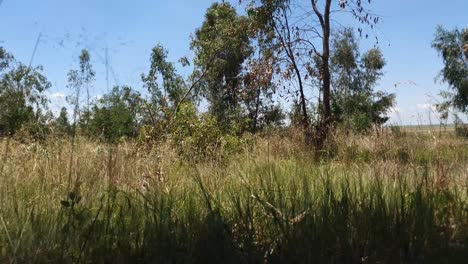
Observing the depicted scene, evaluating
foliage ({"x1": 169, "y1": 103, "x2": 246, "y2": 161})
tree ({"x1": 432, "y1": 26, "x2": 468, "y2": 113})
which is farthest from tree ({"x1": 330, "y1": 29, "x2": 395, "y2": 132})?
foliage ({"x1": 169, "y1": 103, "x2": 246, "y2": 161})

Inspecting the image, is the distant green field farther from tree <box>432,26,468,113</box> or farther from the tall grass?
tree <box>432,26,468,113</box>

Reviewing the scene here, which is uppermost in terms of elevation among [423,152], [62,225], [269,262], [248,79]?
[248,79]

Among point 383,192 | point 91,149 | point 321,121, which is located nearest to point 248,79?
point 321,121

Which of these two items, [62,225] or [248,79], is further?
[248,79]

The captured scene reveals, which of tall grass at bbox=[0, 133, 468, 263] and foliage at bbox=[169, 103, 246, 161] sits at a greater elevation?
foliage at bbox=[169, 103, 246, 161]

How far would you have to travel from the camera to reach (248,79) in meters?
10.8

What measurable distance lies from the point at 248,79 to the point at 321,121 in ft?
7.50

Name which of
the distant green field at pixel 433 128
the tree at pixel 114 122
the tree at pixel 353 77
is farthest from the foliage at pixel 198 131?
the tree at pixel 353 77

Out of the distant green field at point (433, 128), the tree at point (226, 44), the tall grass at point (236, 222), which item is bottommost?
the tall grass at point (236, 222)

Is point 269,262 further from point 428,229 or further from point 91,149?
point 91,149

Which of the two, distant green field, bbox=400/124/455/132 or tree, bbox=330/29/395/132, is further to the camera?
tree, bbox=330/29/395/132

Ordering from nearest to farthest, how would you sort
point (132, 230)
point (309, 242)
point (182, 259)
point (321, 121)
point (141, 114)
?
point (182, 259) < point (309, 242) < point (132, 230) < point (321, 121) < point (141, 114)

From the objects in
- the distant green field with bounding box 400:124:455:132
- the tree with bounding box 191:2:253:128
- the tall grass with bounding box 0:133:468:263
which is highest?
the tree with bounding box 191:2:253:128

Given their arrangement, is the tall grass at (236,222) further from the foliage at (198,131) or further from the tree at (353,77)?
the tree at (353,77)
